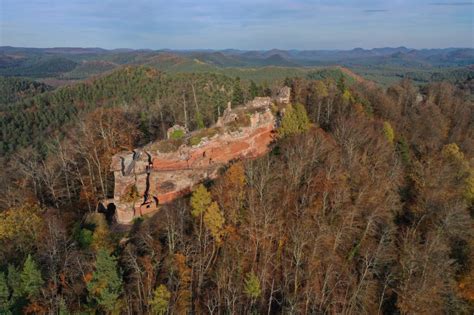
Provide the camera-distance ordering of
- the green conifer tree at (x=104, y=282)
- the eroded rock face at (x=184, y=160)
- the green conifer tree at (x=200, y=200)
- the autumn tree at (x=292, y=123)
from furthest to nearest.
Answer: the autumn tree at (x=292, y=123) < the eroded rock face at (x=184, y=160) < the green conifer tree at (x=200, y=200) < the green conifer tree at (x=104, y=282)

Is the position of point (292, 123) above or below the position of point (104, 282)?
above

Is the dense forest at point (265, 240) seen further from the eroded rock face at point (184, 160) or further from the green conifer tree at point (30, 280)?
the eroded rock face at point (184, 160)

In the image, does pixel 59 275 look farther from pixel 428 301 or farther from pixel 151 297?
pixel 428 301

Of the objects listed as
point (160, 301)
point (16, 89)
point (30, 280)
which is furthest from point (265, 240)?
point (16, 89)

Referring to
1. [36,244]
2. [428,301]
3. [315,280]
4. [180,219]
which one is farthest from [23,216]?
[428,301]

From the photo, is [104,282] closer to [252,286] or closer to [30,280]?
[30,280]

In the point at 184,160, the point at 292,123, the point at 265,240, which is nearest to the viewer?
the point at 265,240

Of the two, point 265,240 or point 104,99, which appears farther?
point 104,99

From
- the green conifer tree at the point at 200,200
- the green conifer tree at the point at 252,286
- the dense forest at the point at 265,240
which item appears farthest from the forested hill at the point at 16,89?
the green conifer tree at the point at 252,286
